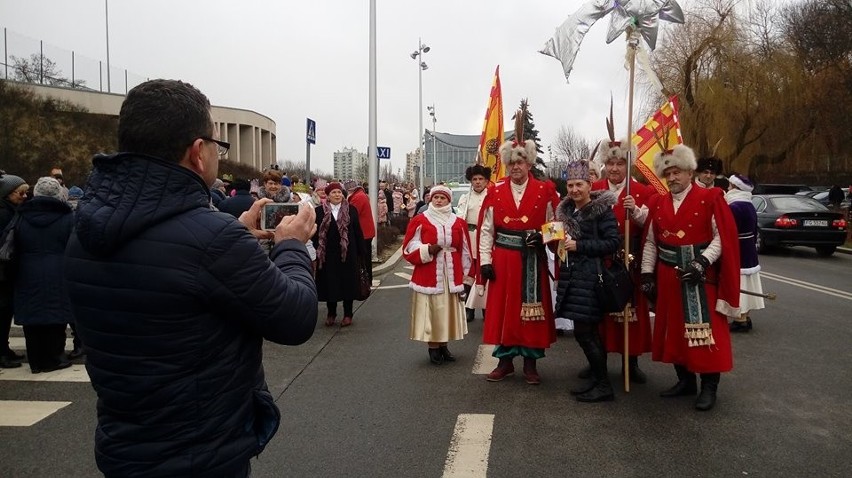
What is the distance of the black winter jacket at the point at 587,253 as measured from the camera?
16.8 ft

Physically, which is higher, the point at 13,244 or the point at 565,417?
the point at 13,244

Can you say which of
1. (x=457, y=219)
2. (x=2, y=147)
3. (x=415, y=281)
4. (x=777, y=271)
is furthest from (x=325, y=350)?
(x=2, y=147)

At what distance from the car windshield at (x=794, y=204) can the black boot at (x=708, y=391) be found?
42.3 feet

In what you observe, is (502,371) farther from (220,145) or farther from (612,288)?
(220,145)

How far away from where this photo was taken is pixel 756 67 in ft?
83.5

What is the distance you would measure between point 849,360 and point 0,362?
8.71 metres

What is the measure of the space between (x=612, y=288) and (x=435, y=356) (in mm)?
2158

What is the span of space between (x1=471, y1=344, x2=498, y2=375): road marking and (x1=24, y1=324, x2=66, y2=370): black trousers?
424 centimetres

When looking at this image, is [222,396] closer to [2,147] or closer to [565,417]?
[565,417]

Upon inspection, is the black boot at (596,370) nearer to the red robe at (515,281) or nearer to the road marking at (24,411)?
the red robe at (515,281)

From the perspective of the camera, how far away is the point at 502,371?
5910 mm

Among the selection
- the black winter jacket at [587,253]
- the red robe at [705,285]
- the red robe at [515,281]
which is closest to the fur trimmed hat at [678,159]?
the red robe at [705,285]

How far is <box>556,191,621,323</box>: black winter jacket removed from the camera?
5.13 metres

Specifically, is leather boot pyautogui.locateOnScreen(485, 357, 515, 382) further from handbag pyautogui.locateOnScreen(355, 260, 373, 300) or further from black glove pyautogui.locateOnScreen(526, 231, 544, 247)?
handbag pyautogui.locateOnScreen(355, 260, 373, 300)
